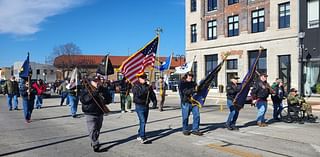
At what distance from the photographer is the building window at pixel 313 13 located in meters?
28.4

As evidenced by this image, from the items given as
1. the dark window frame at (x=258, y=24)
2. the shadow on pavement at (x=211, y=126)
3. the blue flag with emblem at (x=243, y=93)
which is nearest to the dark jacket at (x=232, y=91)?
the blue flag with emblem at (x=243, y=93)

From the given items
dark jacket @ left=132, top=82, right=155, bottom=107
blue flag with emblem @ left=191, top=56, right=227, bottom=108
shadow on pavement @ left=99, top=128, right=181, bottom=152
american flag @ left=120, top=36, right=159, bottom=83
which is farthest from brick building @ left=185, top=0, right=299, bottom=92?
dark jacket @ left=132, top=82, right=155, bottom=107

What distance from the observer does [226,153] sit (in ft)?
24.8

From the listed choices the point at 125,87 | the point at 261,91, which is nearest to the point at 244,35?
the point at 125,87

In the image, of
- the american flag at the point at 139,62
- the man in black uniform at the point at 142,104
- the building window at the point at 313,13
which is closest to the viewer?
the man in black uniform at the point at 142,104

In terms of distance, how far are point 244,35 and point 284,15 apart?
15.6ft

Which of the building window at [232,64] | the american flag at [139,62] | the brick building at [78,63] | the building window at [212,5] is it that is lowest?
the american flag at [139,62]

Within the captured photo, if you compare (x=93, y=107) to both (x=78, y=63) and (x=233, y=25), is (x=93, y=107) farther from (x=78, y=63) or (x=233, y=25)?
(x=78, y=63)

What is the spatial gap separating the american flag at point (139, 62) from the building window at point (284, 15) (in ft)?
72.2

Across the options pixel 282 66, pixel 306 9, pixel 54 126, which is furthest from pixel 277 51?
pixel 54 126

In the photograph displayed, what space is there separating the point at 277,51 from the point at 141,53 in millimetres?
22934

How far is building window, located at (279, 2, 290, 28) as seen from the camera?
31.5 m

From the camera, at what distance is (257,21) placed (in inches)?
1362

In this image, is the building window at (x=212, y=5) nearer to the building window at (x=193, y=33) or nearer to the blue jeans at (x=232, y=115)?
the building window at (x=193, y=33)
